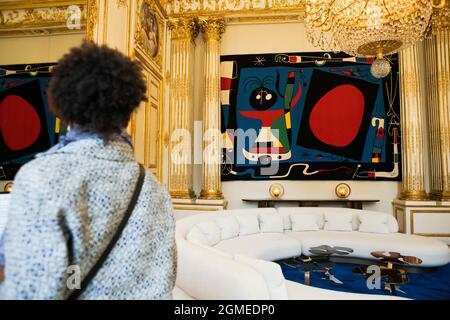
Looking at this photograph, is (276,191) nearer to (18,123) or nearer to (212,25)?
(212,25)

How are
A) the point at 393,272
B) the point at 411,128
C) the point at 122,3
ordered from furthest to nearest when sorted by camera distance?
the point at 411,128 → the point at 122,3 → the point at 393,272

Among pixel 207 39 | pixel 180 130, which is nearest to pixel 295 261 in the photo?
pixel 180 130

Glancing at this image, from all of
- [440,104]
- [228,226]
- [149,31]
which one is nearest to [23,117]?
[228,226]

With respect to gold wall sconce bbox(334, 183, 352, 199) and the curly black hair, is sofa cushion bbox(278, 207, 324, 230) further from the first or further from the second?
the curly black hair

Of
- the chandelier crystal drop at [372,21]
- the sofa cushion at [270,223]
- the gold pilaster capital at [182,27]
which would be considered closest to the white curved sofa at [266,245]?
the sofa cushion at [270,223]

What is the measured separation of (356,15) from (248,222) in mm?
3022

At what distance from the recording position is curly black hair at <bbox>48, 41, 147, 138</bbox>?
29.4 inches

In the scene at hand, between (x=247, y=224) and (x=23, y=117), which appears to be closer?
(x=23, y=117)

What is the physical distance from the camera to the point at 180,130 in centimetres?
573

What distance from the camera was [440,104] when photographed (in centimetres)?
520

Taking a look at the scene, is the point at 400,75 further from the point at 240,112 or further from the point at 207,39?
the point at 207,39

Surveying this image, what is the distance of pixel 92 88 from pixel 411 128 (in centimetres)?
607

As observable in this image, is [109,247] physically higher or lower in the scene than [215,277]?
higher

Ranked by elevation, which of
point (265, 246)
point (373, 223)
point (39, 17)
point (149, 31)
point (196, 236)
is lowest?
point (265, 246)
